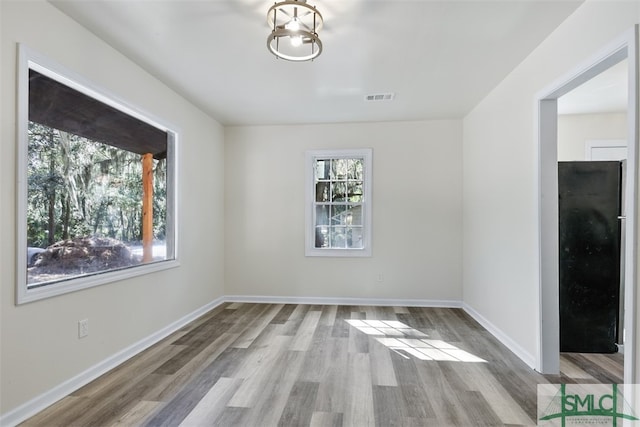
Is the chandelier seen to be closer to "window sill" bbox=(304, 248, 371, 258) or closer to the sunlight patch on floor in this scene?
the sunlight patch on floor

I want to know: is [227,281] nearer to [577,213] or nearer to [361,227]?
[361,227]

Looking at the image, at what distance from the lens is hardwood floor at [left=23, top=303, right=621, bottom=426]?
1.98 metres

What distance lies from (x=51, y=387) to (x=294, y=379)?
1.67 meters

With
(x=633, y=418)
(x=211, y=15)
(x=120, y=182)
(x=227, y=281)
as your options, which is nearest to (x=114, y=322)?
(x=120, y=182)

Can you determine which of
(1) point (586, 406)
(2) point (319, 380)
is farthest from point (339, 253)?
(1) point (586, 406)

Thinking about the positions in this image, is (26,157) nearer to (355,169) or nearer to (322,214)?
(322,214)

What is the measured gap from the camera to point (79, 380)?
7.59 ft

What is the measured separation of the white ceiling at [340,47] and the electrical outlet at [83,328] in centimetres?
225

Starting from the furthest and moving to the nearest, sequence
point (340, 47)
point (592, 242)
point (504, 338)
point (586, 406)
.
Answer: point (504, 338), point (592, 242), point (340, 47), point (586, 406)

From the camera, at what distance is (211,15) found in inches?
86.5

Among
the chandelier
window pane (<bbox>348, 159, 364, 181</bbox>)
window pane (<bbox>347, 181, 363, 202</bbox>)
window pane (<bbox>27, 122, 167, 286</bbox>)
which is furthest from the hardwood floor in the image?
the chandelier

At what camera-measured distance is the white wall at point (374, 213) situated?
4551mm

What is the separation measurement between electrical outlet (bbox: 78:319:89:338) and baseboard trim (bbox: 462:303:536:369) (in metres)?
3.63

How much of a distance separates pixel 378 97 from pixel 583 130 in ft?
9.34
